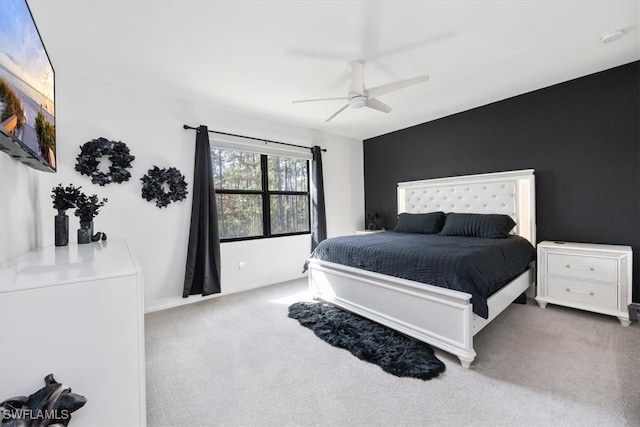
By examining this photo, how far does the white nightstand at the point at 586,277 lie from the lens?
2453 mm

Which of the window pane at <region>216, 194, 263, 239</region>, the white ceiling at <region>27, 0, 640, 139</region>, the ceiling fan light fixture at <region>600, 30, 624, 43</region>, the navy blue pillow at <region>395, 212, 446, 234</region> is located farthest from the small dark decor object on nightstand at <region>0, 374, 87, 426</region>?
the ceiling fan light fixture at <region>600, 30, 624, 43</region>

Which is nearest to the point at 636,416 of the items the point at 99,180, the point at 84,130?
the point at 99,180

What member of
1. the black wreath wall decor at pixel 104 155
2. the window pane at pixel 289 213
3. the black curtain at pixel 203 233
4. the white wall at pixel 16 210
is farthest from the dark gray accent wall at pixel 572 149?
the white wall at pixel 16 210

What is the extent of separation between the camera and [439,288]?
2.03 meters

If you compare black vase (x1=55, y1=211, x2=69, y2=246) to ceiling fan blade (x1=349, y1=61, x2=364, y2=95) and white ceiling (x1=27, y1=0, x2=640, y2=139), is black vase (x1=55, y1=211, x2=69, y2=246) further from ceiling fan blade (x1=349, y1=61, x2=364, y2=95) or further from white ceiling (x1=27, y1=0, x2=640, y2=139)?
ceiling fan blade (x1=349, y1=61, x2=364, y2=95)

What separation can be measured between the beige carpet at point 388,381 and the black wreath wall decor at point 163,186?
1.41 metres

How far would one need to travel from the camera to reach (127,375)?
0.98m

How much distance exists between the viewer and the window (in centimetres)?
370

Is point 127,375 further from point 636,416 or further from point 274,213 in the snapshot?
point 274,213

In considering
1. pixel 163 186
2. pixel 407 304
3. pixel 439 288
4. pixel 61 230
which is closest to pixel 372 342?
pixel 407 304

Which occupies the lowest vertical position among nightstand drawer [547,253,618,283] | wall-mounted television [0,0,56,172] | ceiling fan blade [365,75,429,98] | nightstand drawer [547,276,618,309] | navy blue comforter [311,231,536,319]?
nightstand drawer [547,276,618,309]

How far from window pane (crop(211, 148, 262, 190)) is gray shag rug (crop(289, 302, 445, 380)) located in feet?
6.18

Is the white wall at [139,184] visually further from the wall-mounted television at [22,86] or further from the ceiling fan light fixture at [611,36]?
the ceiling fan light fixture at [611,36]

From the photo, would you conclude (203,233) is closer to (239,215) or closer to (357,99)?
(239,215)
